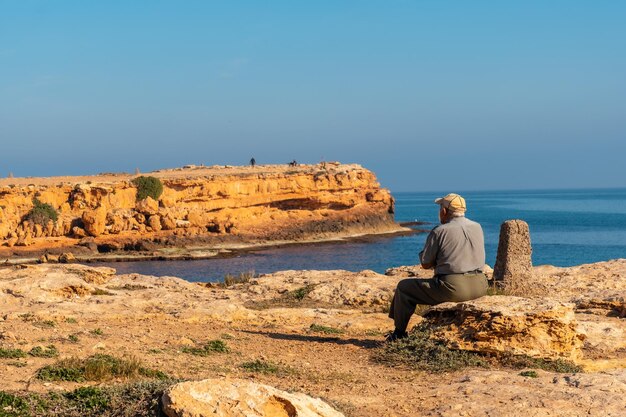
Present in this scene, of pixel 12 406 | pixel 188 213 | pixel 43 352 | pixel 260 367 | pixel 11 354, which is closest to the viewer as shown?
pixel 12 406

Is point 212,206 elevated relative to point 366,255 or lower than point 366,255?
elevated

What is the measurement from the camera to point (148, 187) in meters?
59.6

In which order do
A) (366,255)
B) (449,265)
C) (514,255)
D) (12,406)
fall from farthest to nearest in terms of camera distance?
(366,255), (514,255), (449,265), (12,406)

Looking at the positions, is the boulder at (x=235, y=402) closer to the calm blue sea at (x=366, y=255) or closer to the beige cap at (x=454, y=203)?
the beige cap at (x=454, y=203)

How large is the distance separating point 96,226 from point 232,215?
12810 millimetres

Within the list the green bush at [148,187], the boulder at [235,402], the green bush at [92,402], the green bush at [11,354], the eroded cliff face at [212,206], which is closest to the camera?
the boulder at [235,402]

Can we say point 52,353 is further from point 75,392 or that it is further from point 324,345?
point 324,345

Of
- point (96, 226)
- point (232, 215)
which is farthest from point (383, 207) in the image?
point (96, 226)

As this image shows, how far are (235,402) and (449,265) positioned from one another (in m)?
4.39

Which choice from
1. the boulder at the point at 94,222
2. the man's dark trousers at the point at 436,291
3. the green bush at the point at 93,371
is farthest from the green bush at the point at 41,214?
the green bush at the point at 93,371

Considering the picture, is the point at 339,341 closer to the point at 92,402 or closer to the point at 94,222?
the point at 92,402

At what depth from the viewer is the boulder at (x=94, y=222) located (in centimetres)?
5381


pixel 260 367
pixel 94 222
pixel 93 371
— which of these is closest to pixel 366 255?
pixel 94 222

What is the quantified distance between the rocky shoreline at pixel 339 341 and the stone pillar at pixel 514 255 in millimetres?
640
